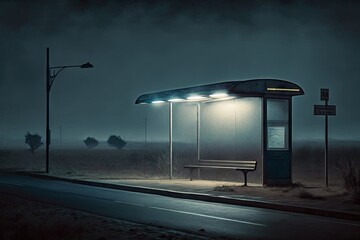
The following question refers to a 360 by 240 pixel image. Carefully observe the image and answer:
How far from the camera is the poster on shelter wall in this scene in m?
22.4

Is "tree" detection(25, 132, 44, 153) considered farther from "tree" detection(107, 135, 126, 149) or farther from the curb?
the curb

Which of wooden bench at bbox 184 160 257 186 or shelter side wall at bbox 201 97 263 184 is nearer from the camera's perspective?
wooden bench at bbox 184 160 257 186

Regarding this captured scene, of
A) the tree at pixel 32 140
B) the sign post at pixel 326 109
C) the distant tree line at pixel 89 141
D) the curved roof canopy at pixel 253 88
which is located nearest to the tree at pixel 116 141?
the distant tree line at pixel 89 141

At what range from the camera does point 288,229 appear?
40.1 feet

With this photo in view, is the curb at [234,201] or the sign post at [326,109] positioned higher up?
the sign post at [326,109]

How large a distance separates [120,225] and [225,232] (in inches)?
84.2

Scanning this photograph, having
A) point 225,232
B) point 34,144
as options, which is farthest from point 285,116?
point 34,144

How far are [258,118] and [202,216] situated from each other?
9456 millimetres

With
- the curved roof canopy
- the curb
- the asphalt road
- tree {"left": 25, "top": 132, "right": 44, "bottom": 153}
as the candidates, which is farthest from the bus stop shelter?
tree {"left": 25, "top": 132, "right": 44, "bottom": 153}

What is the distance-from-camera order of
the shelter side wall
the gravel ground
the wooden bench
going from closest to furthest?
the gravel ground < the wooden bench < the shelter side wall

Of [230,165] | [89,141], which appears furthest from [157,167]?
[89,141]

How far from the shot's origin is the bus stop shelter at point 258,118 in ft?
71.9

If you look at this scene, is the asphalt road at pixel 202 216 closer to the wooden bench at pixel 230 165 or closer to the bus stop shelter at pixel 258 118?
the wooden bench at pixel 230 165

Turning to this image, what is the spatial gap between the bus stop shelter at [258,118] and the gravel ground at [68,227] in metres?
9.47
